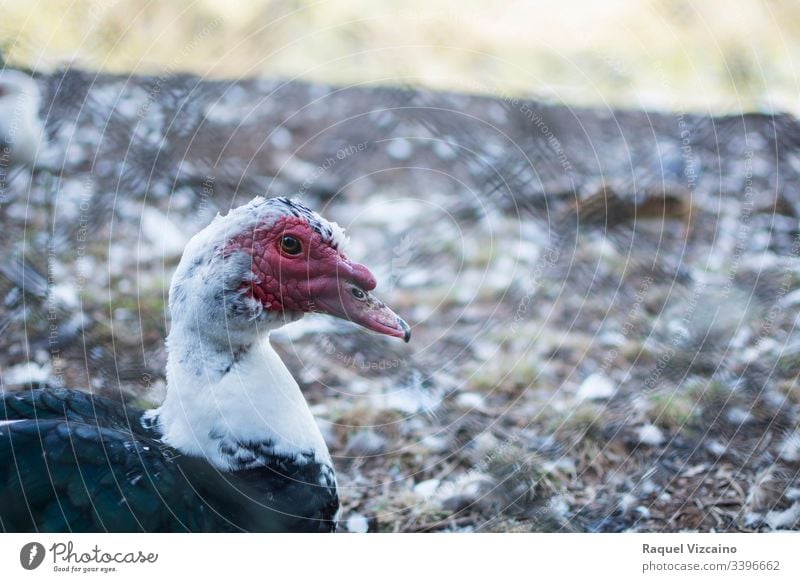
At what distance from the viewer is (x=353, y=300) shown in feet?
4.88

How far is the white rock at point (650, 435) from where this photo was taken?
194 centimetres

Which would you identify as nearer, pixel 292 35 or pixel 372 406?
pixel 372 406

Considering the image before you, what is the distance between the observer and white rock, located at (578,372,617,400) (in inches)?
82.5

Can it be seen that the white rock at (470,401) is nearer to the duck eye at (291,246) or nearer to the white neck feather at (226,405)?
the white neck feather at (226,405)

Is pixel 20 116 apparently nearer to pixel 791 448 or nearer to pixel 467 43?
pixel 467 43

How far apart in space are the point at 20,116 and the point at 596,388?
1.65 m

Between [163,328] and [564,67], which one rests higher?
[564,67]

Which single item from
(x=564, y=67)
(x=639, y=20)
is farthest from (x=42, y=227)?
(x=639, y=20)

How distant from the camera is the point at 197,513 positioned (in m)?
1.42
